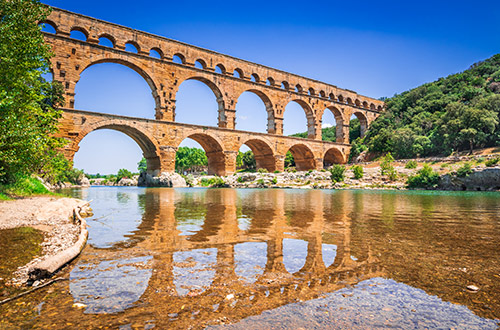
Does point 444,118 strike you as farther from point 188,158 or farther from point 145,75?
point 188,158

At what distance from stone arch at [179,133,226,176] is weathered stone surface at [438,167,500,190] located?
17.6 meters

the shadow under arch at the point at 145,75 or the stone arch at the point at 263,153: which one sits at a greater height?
the shadow under arch at the point at 145,75

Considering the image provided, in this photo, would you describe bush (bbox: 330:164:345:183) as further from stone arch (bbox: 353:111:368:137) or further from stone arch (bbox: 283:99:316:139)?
stone arch (bbox: 353:111:368:137)

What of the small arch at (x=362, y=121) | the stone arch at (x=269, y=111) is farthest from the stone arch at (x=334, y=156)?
the stone arch at (x=269, y=111)

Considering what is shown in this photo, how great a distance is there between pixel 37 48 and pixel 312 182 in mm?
20691

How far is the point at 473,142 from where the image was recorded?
101ft

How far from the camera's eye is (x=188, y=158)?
216ft

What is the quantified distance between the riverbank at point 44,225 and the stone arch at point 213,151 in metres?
20.8

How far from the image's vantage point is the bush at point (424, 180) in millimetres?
21500

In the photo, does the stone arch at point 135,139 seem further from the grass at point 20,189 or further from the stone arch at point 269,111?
the stone arch at point 269,111

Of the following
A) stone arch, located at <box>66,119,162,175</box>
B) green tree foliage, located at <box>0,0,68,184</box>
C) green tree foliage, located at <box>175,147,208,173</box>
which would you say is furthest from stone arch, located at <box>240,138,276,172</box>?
green tree foliage, located at <box>175,147,208,173</box>

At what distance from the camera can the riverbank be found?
103 inches

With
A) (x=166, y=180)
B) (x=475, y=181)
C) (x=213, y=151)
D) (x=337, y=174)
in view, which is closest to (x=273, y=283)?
(x=166, y=180)

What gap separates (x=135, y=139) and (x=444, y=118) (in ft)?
105
